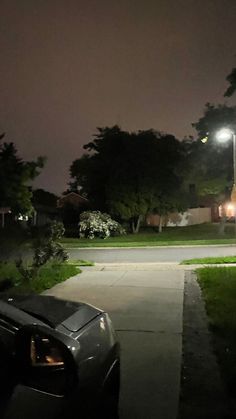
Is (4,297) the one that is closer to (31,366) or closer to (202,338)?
(31,366)

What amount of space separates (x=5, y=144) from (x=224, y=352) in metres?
22.7

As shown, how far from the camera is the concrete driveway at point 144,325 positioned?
15.1 feet

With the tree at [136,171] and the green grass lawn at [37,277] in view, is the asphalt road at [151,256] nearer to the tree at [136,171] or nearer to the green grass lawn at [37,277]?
the green grass lawn at [37,277]

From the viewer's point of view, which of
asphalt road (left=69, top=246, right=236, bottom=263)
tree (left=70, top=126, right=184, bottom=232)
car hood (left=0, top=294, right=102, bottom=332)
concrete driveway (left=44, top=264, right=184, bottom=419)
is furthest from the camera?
tree (left=70, top=126, right=184, bottom=232)

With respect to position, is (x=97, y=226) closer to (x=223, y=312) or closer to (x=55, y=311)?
(x=223, y=312)

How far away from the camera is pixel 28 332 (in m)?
2.50

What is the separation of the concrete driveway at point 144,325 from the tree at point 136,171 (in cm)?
2347

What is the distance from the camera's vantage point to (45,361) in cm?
249

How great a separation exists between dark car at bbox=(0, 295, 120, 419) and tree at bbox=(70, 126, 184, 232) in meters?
34.6

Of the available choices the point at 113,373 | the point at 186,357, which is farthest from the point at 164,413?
the point at 186,357

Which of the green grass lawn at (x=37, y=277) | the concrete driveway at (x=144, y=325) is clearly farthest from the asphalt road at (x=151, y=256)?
the green grass lawn at (x=37, y=277)

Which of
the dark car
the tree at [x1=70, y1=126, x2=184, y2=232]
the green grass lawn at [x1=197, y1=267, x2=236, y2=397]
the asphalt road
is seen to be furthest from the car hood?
the tree at [x1=70, y1=126, x2=184, y2=232]

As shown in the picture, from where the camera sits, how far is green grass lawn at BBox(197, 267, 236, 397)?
544cm

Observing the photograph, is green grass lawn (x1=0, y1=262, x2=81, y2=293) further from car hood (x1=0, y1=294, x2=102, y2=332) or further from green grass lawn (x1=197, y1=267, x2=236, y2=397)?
car hood (x1=0, y1=294, x2=102, y2=332)
